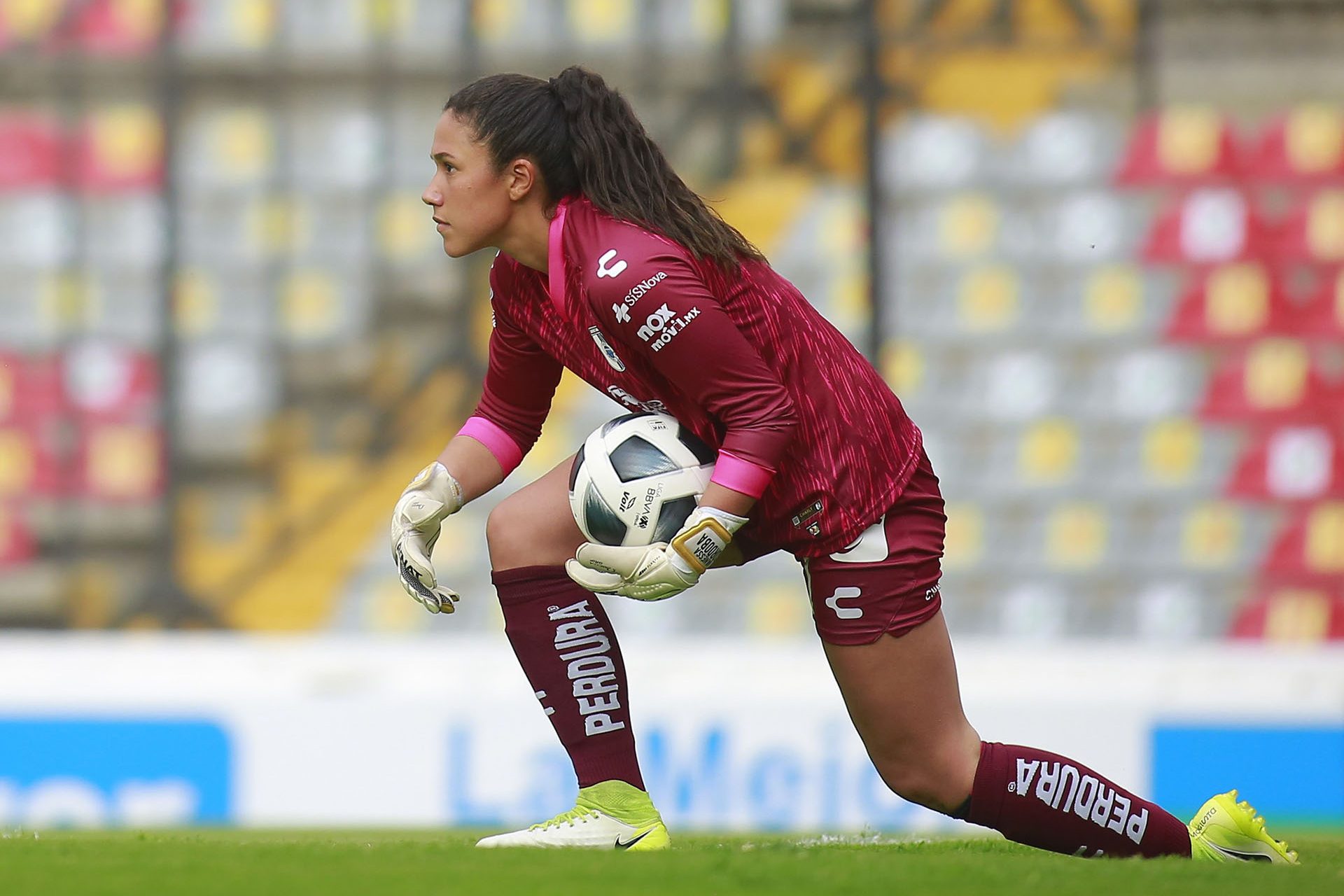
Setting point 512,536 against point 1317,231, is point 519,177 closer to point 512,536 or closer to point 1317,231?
point 512,536

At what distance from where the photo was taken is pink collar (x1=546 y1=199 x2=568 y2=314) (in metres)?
2.91

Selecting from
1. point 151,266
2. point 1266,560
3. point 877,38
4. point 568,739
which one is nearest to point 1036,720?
point 1266,560

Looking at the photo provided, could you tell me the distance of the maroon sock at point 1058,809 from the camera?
9.81 feet

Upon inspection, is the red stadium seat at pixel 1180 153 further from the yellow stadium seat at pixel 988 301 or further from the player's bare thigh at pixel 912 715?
the player's bare thigh at pixel 912 715

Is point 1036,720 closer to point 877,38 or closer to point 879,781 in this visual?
point 879,781

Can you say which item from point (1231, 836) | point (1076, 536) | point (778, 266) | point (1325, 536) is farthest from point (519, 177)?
point (1325, 536)

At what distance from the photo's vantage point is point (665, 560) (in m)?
2.78

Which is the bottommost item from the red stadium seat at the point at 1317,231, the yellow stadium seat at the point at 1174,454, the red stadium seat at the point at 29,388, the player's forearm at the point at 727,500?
the player's forearm at the point at 727,500

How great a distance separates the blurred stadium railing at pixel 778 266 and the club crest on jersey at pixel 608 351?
3460 millimetres

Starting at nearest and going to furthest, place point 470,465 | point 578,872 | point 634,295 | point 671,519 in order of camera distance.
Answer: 1. point 578,872
2. point 634,295
3. point 671,519
4. point 470,465

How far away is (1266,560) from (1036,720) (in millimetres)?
1250

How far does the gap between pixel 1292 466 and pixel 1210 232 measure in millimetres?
929

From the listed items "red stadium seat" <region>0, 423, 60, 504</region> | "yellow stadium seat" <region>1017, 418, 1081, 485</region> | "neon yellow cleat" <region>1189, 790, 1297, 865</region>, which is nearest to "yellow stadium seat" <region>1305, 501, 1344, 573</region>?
"yellow stadium seat" <region>1017, 418, 1081, 485</region>

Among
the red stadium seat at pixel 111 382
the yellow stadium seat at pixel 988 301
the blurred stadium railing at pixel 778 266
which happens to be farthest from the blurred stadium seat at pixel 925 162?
the red stadium seat at pixel 111 382
